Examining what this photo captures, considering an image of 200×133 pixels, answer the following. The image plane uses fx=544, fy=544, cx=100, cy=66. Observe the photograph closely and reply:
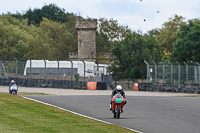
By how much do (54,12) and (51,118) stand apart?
450 ft

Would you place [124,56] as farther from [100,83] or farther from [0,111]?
[0,111]

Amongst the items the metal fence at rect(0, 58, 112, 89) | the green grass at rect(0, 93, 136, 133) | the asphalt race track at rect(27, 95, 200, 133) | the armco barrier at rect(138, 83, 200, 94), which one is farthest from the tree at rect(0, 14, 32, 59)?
the green grass at rect(0, 93, 136, 133)

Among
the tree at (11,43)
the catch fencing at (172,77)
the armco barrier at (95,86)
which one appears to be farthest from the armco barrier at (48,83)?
the tree at (11,43)

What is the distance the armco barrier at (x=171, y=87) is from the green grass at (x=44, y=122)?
26194 millimetres

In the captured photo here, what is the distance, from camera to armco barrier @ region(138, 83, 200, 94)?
4544cm

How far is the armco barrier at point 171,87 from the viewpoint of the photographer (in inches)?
1789

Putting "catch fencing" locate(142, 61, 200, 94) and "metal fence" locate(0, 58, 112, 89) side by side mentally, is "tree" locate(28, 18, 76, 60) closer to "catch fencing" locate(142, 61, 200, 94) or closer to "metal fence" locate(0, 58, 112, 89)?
"metal fence" locate(0, 58, 112, 89)

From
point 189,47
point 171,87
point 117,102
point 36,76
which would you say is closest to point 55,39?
point 189,47

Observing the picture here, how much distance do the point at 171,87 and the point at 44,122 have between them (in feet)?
105

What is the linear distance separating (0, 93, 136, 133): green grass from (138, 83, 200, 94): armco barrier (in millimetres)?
26194

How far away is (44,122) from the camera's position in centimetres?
1642

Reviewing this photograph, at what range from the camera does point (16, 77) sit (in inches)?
2104

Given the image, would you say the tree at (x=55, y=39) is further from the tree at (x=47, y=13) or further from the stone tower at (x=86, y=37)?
the tree at (x=47, y=13)

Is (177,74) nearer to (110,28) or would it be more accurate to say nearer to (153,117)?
(153,117)
